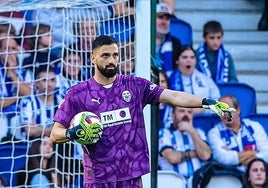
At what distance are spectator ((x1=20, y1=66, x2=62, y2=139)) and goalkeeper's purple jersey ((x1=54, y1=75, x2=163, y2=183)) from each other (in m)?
2.28

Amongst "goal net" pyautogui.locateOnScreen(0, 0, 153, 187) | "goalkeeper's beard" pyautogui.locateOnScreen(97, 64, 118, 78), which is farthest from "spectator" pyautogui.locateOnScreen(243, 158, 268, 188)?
"goalkeeper's beard" pyautogui.locateOnScreen(97, 64, 118, 78)

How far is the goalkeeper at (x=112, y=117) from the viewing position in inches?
283

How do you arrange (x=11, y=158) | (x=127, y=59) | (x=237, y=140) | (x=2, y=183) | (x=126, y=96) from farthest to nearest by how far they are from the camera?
1. (x=237, y=140)
2. (x=11, y=158)
3. (x=2, y=183)
4. (x=127, y=59)
5. (x=126, y=96)

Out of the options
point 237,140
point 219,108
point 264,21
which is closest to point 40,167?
point 237,140

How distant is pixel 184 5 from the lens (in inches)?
479

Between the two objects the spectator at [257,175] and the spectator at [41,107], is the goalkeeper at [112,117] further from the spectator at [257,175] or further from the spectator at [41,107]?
the spectator at [257,175]

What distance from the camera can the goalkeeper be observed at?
7.20m

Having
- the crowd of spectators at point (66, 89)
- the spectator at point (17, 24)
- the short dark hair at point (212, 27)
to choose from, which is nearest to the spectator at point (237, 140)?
the crowd of spectators at point (66, 89)

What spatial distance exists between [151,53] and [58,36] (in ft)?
5.15

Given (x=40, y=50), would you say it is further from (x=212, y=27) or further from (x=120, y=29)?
(x=212, y=27)

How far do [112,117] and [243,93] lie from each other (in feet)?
11.4

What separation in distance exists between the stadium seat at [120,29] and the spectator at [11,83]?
969mm

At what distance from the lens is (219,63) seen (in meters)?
10.9

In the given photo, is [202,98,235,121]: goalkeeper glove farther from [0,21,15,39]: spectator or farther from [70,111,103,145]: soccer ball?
[0,21,15,39]: spectator
